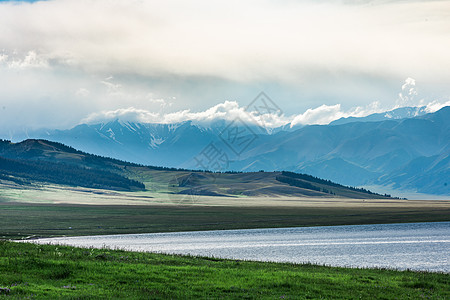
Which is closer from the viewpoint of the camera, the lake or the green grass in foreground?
the green grass in foreground

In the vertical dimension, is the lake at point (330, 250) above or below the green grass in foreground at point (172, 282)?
below

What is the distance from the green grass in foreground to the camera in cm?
2746

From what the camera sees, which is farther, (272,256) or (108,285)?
(272,256)

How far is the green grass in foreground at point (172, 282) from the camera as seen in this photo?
2746 cm

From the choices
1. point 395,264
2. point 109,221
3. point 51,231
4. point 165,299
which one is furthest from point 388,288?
point 109,221

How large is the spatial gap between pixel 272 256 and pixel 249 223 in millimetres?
79100

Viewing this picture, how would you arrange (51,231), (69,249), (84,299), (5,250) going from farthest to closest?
(51,231), (69,249), (5,250), (84,299)

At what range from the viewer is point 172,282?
30844 millimetres

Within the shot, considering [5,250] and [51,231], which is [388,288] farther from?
[51,231]

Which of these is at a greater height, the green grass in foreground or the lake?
the green grass in foreground

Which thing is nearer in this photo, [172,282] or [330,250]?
[172,282]

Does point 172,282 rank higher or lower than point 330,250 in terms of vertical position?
higher

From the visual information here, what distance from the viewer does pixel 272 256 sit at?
70062 millimetres

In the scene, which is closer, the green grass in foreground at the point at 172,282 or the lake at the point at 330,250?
the green grass in foreground at the point at 172,282
